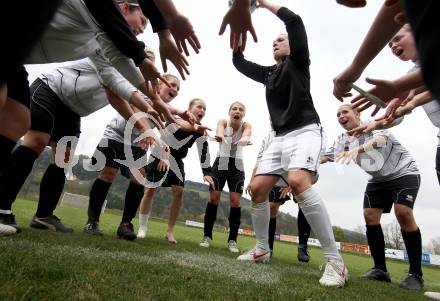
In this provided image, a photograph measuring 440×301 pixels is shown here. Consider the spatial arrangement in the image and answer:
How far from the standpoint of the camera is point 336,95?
2143 millimetres

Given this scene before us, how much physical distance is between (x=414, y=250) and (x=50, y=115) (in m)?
4.73

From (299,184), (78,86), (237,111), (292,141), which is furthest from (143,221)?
(299,184)

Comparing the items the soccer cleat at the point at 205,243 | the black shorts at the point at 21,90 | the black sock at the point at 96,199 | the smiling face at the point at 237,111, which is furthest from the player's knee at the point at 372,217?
the black shorts at the point at 21,90

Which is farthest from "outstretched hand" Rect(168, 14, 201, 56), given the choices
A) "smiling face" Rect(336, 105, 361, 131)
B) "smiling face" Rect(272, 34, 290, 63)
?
"smiling face" Rect(336, 105, 361, 131)

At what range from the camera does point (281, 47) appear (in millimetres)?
4809

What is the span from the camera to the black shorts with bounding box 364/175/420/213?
464 centimetres

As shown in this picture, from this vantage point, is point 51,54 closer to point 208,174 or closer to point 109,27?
point 109,27

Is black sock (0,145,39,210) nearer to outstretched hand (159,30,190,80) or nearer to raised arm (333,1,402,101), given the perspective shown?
outstretched hand (159,30,190,80)

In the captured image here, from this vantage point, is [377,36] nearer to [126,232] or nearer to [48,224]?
[126,232]

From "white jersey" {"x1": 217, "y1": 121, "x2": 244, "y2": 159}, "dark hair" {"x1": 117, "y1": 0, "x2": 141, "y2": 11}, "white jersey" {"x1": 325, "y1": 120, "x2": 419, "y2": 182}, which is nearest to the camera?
"dark hair" {"x1": 117, "y1": 0, "x2": 141, "y2": 11}

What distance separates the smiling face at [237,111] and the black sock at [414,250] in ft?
12.7

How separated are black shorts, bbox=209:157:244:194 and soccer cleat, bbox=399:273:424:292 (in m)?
3.36

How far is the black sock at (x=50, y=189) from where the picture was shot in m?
4.37

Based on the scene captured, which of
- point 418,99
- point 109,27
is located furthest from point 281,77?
point 109,27
